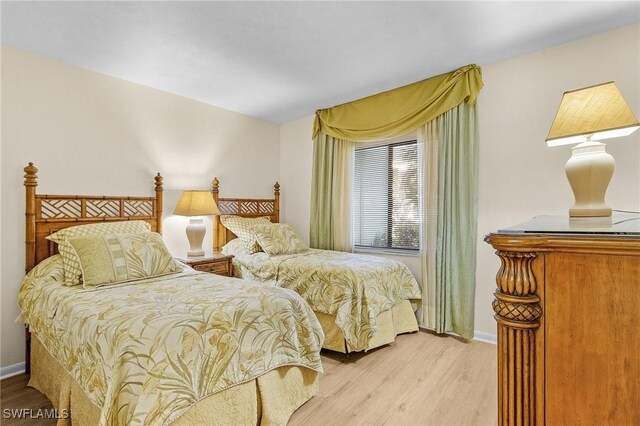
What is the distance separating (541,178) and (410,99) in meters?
1.39

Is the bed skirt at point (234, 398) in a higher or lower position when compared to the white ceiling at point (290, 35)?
lower

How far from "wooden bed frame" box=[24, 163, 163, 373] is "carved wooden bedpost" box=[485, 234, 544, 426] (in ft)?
10.1

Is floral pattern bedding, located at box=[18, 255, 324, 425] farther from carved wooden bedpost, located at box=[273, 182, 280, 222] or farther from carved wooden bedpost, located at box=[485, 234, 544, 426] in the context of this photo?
carved wooden bedpost, located at box=[273, 182, 280, 222]

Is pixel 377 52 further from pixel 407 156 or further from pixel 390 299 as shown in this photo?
pixel 390 299

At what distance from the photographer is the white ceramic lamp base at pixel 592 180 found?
130cm

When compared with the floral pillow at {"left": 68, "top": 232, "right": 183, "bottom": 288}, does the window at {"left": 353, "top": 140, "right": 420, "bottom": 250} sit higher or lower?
higher

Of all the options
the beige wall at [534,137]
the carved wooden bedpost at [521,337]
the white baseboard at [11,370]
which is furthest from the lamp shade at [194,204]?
the carved wooden bedpost at [521,337]

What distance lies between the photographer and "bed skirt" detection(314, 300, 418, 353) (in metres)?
2.59

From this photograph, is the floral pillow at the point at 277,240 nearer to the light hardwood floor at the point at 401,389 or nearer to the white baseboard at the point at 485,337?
the light hardwood floor at the point at 401,389

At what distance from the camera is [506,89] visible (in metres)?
2.75

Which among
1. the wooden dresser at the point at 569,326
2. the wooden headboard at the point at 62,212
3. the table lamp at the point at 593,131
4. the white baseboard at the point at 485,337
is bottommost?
the white baseboard at the point at 485,337

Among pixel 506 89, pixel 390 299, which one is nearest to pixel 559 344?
pixel 390 299

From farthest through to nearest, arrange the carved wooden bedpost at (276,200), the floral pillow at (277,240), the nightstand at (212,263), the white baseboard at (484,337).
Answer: the carved wooden bedpost at (276,200)
the floral pillow at (277,240)
the nightstand at (212,263)
the white baseboard at (484,337)

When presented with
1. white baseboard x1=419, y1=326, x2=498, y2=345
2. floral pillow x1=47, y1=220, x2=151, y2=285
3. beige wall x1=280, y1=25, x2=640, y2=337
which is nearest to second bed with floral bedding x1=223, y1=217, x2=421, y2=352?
white baseboard x1=419, y1=326, x2=498, y2=345
